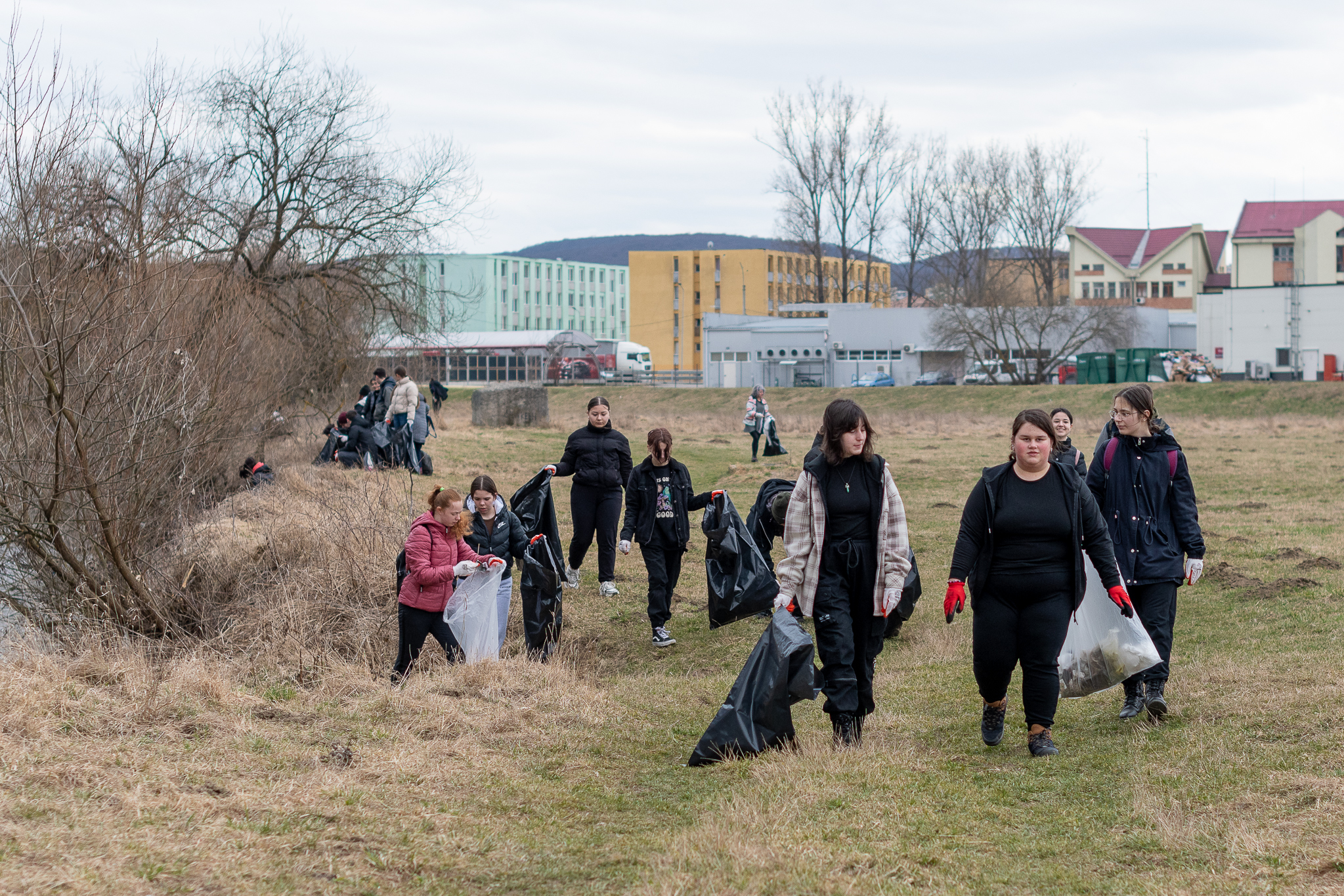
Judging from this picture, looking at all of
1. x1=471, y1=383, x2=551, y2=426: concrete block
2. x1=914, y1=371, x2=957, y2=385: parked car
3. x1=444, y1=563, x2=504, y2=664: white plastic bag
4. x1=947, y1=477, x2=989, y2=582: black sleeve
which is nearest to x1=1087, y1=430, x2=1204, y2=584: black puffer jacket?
x1=947, y1=477, x2=989, y2=582: black sleeve

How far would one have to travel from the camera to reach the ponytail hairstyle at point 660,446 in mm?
8633

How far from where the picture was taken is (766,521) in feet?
29.0

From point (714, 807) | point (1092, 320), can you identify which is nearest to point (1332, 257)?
point (1092, 320)

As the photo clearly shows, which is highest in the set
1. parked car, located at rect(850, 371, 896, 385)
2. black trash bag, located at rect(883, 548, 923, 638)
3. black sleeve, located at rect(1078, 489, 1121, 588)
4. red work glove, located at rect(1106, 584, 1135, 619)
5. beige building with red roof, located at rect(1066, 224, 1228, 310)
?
beige building with red roof, located at rect(1066, 224, 1228, 310)

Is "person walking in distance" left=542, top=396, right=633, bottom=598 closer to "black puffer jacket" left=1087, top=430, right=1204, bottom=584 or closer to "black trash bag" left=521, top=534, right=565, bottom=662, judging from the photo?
"black trash bag" left=521, top=534, right=565, bottom=662

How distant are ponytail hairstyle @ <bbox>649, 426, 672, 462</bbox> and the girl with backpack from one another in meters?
1.90

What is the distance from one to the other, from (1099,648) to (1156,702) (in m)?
0.53

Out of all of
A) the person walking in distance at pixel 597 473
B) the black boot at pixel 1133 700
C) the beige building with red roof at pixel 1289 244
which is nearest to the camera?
the black boot at pixel 1133 700

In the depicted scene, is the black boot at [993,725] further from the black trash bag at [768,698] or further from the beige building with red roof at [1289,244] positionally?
the beige building with red roof at [1289,244]

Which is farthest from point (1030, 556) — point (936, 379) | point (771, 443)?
point (936, 379)

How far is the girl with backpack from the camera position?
6896 millimetres

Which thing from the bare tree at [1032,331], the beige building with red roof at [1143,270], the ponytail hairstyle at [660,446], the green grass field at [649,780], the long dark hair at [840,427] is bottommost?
the green grass field at [649,780]

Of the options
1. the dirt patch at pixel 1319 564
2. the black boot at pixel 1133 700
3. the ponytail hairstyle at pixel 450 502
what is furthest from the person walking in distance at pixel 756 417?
the black boot at pixel 1133 700

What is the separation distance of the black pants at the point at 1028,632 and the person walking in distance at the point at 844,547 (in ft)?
1.30
